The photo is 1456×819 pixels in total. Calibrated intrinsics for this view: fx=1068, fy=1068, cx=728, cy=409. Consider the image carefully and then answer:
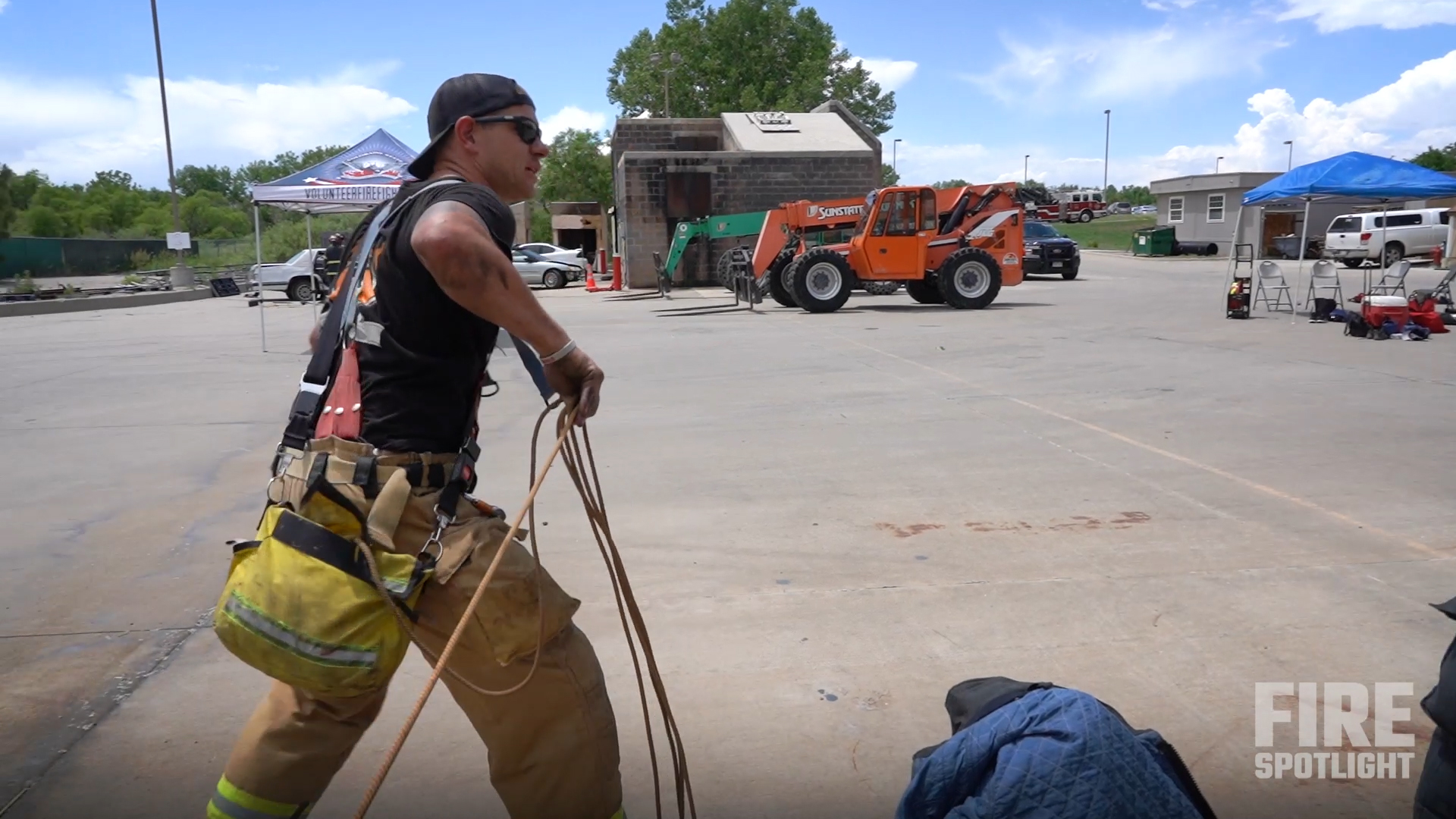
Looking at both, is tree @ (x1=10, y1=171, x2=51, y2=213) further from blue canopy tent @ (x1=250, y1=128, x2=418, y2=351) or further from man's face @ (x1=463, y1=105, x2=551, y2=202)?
man's face @ (x1=463, y1=105, x2=551, y2=202)

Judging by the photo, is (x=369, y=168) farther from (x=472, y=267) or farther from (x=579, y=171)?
(x=579, y=171)

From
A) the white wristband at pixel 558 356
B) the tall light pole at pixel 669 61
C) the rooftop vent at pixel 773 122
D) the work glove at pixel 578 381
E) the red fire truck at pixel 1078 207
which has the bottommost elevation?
the work glove at pixel 578 381

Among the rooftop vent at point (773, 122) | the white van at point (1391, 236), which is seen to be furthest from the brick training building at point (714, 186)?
the white van at point (1391, 236)

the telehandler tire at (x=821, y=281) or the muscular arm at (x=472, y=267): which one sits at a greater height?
the muscular arm at (x=472, y=267)

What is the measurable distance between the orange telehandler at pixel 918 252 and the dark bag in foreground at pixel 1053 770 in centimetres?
1709

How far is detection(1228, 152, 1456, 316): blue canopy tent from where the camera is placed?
49.2ft

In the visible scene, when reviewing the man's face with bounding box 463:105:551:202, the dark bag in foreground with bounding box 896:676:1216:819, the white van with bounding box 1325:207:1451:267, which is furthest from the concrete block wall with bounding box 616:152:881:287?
the dark bag in foreground with bounding box 896:676:1216:819

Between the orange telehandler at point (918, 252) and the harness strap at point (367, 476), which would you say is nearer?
the harness strap at point (367, 476)

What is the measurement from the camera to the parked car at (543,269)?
3238 cm

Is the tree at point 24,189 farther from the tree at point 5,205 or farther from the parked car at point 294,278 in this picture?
the parked car at point 294,278

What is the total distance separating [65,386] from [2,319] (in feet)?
52.8

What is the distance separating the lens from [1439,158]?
59062 mm

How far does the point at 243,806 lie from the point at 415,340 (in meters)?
1.07

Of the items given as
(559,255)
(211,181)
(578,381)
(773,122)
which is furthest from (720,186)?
(211,181)
